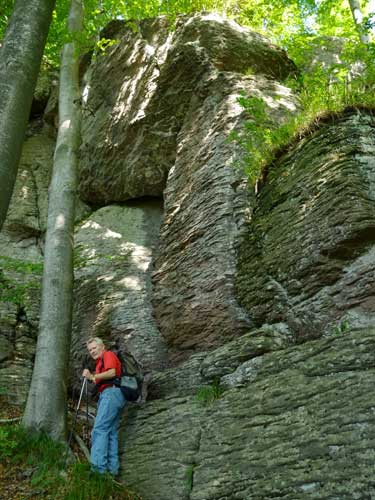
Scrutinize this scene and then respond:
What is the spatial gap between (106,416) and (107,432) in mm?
191

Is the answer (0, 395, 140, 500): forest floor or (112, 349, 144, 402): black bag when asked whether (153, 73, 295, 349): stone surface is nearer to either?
(112, 349, 144, 402): black bag

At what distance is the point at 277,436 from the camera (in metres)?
4.62

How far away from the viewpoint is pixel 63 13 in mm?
13781

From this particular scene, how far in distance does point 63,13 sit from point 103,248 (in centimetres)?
740

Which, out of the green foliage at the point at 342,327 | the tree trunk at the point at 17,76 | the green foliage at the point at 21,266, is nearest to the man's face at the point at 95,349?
the tree trunk at the point at 17,76

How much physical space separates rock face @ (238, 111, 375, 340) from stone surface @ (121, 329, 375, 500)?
0.73 m

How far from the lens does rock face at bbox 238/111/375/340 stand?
5.64 m

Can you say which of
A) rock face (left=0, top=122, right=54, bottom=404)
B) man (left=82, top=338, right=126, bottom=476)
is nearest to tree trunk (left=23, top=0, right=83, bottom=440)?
man (left=82, top=338, right=126, bottom=476)

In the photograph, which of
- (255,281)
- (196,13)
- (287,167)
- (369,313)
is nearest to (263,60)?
(196,13)

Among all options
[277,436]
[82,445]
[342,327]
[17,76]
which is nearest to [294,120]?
[342,327]

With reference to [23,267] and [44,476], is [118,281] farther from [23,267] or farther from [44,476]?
[44,476]

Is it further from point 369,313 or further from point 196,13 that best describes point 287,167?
point 196,13

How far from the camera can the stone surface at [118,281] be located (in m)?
8.32

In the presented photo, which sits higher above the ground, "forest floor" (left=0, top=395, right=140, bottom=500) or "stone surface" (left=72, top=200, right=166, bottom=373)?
"stone surface" (left=72, top=200, right=166, bottom=373)
